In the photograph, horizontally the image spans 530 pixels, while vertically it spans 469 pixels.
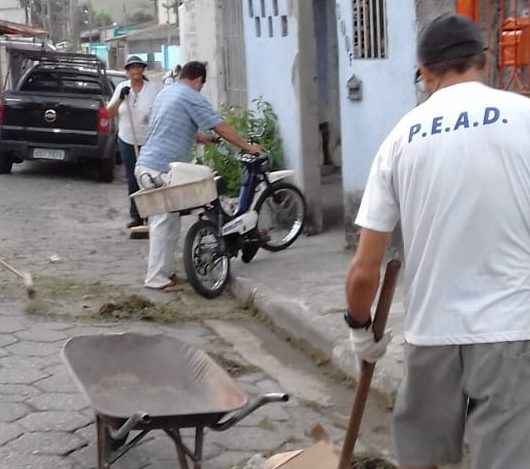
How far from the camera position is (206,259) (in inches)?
311

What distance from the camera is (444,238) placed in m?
3.09

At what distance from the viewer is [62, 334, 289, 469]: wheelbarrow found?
155 inches

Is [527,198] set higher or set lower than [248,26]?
lower

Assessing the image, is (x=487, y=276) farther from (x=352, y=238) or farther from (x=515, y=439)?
(x=352, y=238)

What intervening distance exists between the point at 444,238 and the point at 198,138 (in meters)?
5.72

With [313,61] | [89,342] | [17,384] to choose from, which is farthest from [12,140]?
[89,342]

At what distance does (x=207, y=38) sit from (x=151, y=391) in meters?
9.33

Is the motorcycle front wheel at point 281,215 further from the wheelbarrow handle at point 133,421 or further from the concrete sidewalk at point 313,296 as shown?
the wheelbarrow handle at point 133,421

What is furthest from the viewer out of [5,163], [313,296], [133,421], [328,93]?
[5,163]

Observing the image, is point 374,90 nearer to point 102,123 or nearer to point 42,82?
point 102,123

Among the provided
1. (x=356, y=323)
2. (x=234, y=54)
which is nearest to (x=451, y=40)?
(x=356, y=323)

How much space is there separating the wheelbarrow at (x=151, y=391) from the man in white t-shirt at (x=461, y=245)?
3.24 feet

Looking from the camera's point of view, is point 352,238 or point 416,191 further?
point 352,238

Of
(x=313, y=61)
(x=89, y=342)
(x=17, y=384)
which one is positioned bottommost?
(x=17, y=384)
